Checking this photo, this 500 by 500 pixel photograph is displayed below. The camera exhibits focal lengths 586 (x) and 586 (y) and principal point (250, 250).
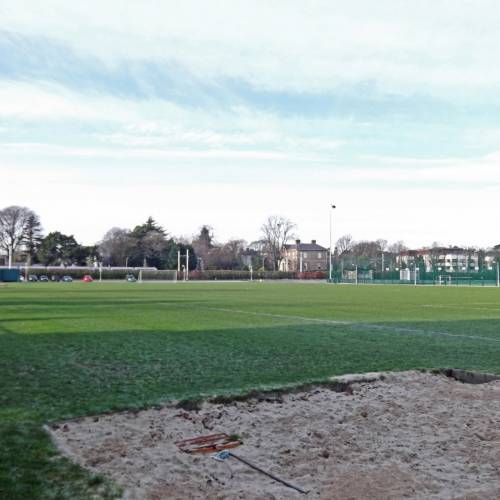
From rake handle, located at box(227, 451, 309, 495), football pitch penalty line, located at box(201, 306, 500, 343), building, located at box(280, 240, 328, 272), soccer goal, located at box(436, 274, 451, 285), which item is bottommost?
football pitch penalty line, located at box(201, 306, 500, 343)

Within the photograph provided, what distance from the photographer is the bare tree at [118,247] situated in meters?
121

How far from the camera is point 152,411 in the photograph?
5.82 metres

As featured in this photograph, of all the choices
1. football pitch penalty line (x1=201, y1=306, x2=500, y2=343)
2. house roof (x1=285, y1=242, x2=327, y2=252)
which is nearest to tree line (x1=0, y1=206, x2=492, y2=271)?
house roof (x1=285, y1=242, x2=327, y2=252)

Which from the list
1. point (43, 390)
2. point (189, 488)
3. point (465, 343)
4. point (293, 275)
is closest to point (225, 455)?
point (189, 488)

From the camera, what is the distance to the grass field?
4684mm

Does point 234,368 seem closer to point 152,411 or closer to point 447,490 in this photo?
point 152,411

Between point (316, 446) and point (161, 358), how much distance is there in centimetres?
531

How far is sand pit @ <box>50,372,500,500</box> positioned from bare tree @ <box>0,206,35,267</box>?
110m

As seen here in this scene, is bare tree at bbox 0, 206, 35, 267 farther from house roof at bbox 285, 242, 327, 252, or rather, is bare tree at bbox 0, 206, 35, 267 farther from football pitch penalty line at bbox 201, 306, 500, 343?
football pitch penalty line at bbox 201, 306, 500, 343

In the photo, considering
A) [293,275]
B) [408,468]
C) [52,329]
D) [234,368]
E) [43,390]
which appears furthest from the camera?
[293,275]

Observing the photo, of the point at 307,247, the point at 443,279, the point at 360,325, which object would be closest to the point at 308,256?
the point at 307,247

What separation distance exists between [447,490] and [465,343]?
860 centimetres

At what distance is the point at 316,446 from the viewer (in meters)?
4.84

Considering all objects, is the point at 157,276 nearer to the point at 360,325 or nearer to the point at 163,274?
the point at 163,274
